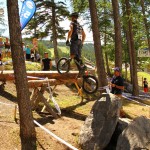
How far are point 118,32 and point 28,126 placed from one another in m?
9.56

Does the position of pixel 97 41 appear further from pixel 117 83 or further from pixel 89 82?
pixel 89 82

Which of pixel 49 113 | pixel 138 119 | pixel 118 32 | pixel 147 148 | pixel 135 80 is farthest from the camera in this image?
pixel 135 80

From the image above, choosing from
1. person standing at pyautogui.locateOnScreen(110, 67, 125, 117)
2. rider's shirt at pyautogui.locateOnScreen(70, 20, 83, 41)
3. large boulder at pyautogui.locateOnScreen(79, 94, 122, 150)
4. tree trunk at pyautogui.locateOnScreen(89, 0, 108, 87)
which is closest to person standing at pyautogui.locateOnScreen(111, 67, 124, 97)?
person standing at pyautogui.locateOnScreen(110, 67, 125, 117)

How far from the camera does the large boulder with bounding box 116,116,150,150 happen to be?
8.67 metres

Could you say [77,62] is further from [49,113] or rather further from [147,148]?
[147,148]

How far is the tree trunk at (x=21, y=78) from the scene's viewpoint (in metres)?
8.74

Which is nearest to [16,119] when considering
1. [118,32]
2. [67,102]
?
[67,102]

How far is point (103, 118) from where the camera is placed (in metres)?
10.0

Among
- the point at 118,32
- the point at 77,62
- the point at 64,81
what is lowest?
the point at 64,81

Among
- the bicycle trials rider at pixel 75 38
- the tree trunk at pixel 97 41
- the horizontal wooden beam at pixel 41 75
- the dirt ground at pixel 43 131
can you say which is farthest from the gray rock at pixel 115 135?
the horizontal wooden beam at pixel 41 75

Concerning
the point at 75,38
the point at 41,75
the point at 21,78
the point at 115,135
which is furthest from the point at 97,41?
the point at 21,78

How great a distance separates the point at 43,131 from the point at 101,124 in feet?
6.47

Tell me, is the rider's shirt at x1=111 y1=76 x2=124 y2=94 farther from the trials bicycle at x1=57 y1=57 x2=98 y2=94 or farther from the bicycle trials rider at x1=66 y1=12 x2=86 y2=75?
the bicycle trials rider at x1=66 y1=12 x2=86 y2=75

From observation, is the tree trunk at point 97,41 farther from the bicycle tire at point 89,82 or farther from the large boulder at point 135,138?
the large boulder at point 135,138
